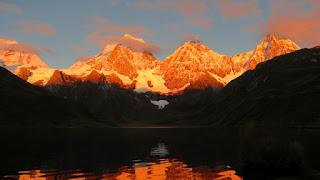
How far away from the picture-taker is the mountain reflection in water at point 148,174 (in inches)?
2564

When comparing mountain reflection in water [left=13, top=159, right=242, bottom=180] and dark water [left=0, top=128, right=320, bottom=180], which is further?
mountain reflection in water [left=13, top=159, right=242, bottom=180]

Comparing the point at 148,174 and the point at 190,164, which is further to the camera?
the point at 190,164

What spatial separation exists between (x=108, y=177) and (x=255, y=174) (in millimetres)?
20373

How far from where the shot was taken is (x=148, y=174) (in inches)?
2736

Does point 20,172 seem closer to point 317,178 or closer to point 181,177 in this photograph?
point 181,177

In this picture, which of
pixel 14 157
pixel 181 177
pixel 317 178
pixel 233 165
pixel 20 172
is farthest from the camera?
pixel 14 157

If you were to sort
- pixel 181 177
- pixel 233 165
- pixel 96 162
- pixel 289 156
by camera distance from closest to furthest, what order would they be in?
1. pixel 289 156
2. pixel 181 177
3. pixel 233 165
4. pixel 96 162

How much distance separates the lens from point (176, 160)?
89.5 meters

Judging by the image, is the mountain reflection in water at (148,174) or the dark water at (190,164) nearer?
the dark water at (190,164)

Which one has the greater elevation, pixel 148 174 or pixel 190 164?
pixel 190 164

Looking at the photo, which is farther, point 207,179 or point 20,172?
point 20,172

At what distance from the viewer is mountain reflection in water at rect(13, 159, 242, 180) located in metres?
65.1

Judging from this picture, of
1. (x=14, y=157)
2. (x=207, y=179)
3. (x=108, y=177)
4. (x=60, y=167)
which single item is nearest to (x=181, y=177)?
(x=207, y=179)

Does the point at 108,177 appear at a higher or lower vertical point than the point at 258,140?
lower
